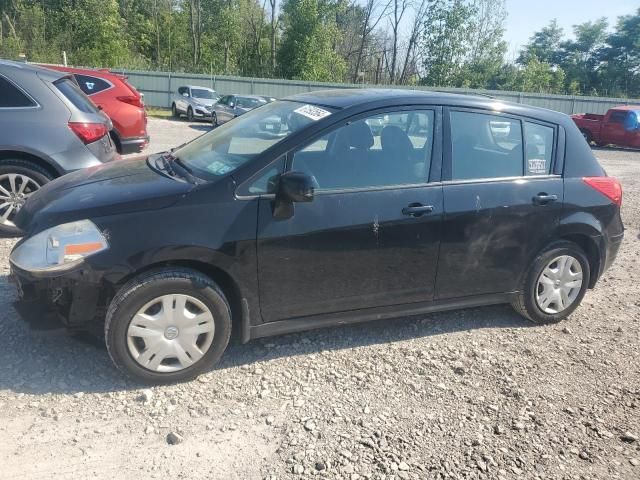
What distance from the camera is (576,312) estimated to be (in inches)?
185

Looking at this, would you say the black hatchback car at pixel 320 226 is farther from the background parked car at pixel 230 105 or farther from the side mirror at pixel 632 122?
the side mirror at pixel 632 122

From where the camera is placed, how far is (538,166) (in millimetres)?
4164

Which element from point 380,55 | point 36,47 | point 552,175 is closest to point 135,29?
point 36,47

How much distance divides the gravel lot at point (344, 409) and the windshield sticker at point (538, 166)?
126 cm

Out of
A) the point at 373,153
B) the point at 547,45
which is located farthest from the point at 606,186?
the point at 547,45

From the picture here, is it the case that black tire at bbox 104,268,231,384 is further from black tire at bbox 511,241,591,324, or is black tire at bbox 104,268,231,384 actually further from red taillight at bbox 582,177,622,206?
red taillight at bbox 582,177,622,206

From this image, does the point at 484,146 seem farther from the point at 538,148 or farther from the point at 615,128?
the point at 615,128

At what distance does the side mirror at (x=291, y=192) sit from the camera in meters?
3.15

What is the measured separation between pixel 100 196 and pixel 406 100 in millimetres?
2114

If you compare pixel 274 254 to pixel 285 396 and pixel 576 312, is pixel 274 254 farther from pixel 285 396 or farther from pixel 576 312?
pixel 576 312

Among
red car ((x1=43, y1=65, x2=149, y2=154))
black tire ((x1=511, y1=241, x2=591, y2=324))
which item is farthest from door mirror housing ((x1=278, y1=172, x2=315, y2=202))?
red car ((x1=43, y1=65, x2=149, y2=154))

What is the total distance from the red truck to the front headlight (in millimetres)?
21594

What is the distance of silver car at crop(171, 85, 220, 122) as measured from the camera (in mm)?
24719

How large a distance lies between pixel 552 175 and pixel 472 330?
135 cm
